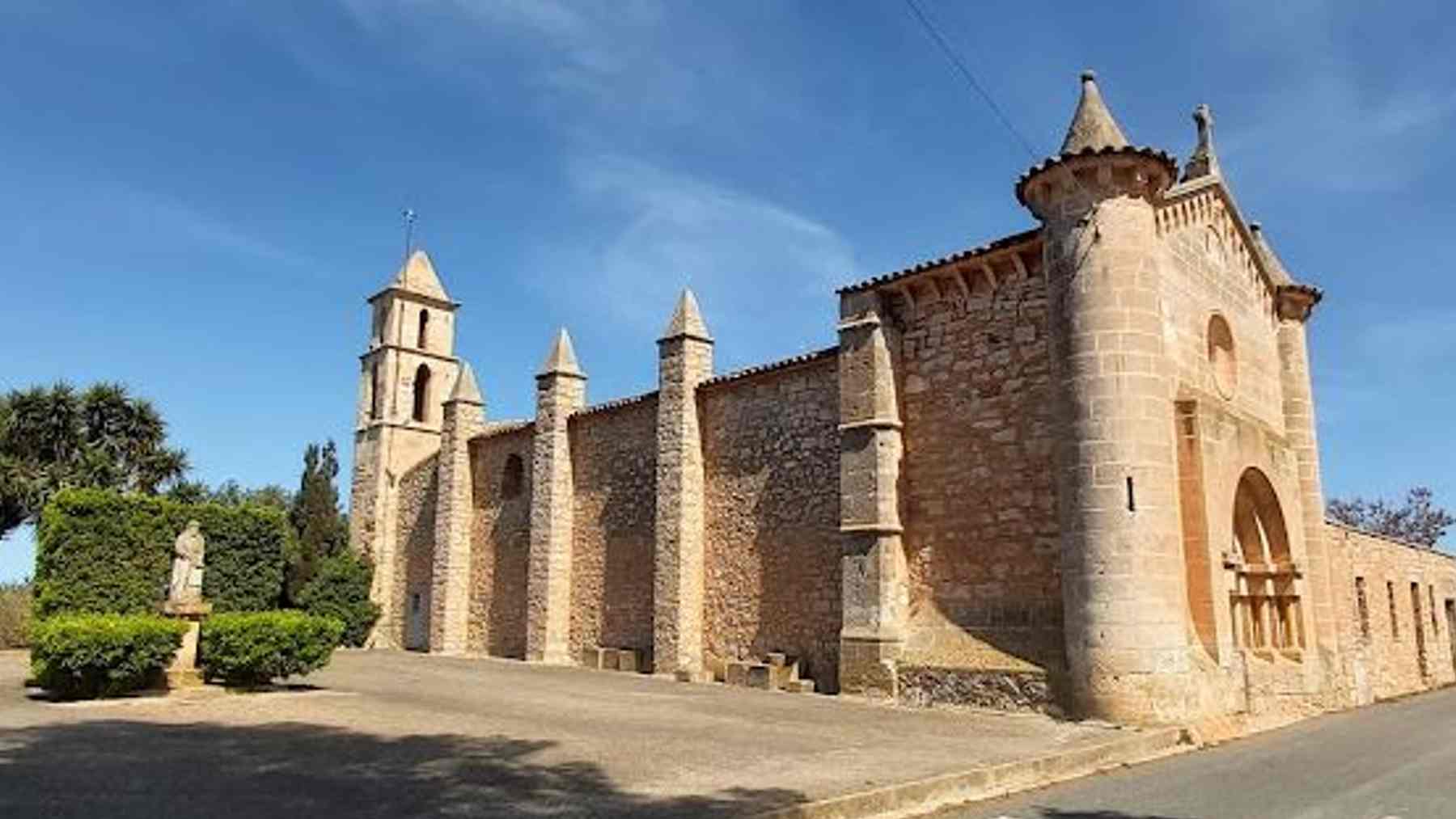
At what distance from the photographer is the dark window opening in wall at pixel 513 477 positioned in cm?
2667

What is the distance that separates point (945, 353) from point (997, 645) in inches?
181

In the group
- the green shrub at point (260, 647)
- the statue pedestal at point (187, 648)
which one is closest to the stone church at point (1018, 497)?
the green shrub at point (260, 647)

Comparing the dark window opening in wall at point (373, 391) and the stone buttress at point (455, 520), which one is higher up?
the dark window opening in wall at point (373, 391)

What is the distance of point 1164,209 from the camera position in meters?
15.7

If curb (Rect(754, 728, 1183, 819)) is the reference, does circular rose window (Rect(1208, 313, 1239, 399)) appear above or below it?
above

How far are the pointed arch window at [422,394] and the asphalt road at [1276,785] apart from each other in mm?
25652

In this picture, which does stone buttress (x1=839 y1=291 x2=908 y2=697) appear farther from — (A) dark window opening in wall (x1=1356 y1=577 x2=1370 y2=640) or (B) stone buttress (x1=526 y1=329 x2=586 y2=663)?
(A) dark window opening in wall (x1=1356 y1=577 x2=1370 y2=640)

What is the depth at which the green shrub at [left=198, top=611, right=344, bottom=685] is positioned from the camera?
46.2 ft

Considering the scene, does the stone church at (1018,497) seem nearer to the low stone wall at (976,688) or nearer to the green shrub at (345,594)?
the low stone wall at (976,688)

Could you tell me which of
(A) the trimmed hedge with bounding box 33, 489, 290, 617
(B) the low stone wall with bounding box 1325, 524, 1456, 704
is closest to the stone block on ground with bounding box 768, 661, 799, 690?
(B) the low stone wall with bounding box 1325, 524, 1456, 704

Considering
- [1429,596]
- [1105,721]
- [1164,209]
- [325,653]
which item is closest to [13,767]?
[325,653]

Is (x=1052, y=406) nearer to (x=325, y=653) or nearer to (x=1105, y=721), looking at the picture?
(x=1105, y=721)

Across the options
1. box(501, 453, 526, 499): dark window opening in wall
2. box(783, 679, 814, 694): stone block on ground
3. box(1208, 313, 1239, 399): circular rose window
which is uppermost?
box(1208, 313, 1239, 399): circular rose window

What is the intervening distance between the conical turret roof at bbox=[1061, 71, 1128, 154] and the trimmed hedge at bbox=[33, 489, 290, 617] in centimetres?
2005
